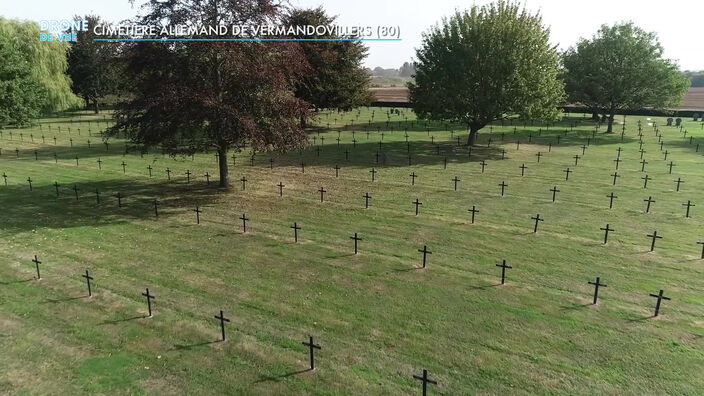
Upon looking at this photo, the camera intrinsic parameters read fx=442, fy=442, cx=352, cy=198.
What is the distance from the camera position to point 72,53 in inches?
2440

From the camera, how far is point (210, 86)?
68.0 feet

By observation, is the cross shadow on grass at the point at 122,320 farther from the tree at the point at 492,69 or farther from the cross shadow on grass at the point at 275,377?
the tree at the point at 492,69

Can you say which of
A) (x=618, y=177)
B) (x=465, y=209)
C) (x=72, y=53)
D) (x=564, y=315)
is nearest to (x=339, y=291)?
(x=564, y=315)

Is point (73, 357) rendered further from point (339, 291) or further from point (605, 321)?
point (605, 321)

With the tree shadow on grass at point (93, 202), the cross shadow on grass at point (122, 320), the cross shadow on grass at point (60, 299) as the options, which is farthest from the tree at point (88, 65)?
the cross shadow on grass at point (122, 320)

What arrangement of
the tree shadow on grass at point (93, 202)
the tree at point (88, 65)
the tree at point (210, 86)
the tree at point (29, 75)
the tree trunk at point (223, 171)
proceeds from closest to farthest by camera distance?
the tree shadow on grass at point (93, 202) < the tree at point (210, 86) < the tree trunk at point (223, 171) < the tree at point (29, 75) < the tree at point (88, 65)

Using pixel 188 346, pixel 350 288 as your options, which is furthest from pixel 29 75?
pixel 350 288

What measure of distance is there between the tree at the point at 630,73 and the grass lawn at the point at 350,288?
2340 cm

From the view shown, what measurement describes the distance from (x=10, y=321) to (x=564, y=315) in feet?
44.5

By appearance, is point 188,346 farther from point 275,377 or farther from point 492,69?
point 492,69

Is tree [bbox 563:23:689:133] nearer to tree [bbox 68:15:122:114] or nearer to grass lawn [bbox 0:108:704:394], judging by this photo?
grass lawn [bbox 0:108:704:394]

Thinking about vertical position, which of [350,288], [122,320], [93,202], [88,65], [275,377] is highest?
[88,65]

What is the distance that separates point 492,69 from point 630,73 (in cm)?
2058

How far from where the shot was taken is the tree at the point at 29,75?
40.5 metres
